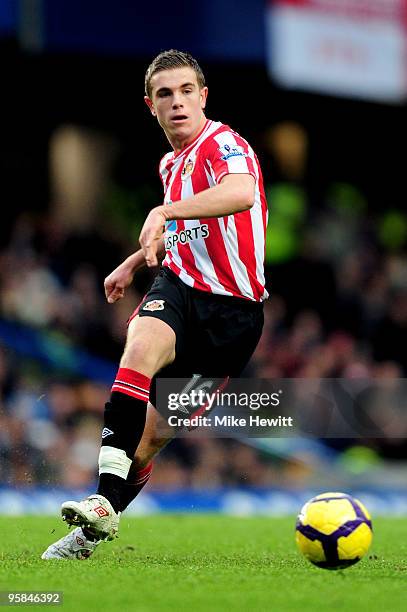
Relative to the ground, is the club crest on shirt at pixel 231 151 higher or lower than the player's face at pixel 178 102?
lower

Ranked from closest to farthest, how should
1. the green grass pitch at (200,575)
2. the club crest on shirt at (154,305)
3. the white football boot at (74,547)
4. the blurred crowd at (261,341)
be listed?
the green grass pitch at (200,575) < the white football boot at (74,547) < the club crest on shirt at (154,305) < the blurred crowd at (261,341)

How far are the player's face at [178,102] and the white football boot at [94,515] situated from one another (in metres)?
1.85

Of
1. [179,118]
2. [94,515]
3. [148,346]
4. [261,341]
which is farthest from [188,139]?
[261,341]

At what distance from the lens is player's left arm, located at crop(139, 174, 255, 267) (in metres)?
5.18

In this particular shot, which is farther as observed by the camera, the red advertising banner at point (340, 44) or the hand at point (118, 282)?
the red advertising banner at point (340, 44)

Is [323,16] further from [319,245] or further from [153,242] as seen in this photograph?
[153,242]

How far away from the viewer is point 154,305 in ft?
19.2

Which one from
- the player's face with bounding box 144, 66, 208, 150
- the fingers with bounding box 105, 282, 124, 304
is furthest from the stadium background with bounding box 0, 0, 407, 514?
the player's face with bounding box 144, 66, 208, 150

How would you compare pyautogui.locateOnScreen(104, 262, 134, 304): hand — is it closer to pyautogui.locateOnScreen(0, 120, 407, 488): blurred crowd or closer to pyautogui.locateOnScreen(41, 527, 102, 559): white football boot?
pyautogui.locateOnScreen(41, 527, 102, 559): white football boot

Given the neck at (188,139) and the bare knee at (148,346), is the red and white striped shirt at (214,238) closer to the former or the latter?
the neck at (188,139)

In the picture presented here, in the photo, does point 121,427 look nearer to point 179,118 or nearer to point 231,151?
point 231,151

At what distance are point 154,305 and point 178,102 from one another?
39.5 inches

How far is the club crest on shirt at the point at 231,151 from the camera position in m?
5.84

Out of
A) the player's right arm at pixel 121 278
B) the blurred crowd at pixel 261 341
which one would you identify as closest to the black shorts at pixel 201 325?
the player's right arm at pixel 121 278
